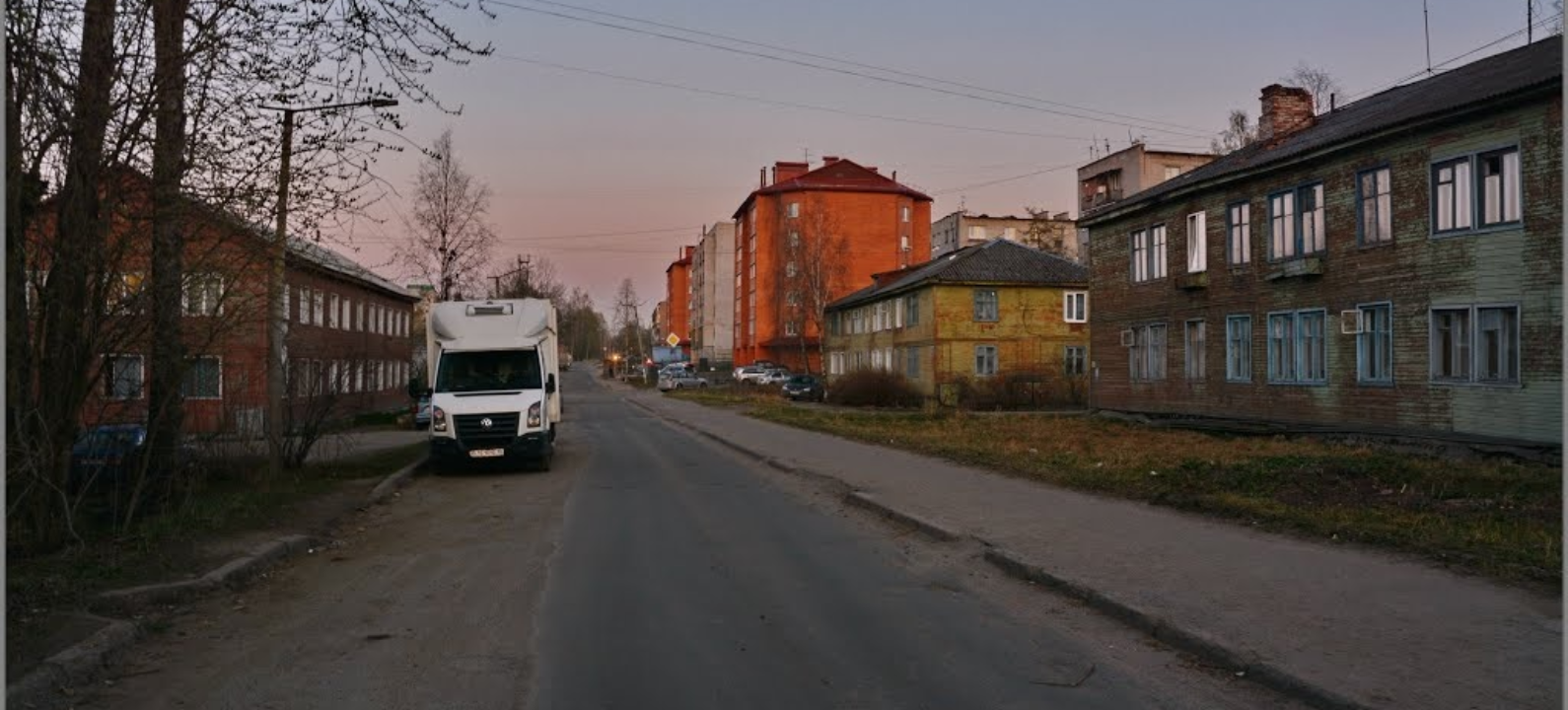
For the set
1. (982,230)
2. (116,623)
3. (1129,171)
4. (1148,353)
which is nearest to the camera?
(116,623)

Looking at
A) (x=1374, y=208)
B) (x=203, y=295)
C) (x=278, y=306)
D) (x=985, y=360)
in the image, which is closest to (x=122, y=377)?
(x=203, y=295)

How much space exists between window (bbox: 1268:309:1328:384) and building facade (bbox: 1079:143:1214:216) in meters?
46.2

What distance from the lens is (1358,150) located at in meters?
22.0

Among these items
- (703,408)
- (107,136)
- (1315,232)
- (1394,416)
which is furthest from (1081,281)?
(107,136)

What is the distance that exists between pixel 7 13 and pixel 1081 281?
45097 millimetres

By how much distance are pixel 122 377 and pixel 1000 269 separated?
4153 centimetres

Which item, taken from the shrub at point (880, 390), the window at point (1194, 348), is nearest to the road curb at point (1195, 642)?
the window at point (1194, 348)

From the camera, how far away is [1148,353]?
30.3m

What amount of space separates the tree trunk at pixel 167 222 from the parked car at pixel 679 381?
6033cm

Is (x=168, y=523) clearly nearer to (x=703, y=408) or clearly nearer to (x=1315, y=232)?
(x=1315, y=232)

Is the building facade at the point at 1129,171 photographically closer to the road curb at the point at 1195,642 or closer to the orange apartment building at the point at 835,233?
the orange apartment building at the point at 835,233

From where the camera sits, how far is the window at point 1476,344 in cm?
1842

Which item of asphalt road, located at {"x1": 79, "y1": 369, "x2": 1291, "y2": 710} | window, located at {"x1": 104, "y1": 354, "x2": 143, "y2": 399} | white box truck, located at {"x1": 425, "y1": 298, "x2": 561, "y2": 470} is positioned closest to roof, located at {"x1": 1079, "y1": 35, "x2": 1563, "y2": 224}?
asphalt road, located at {"x1": 79, "y1": 369, "x2": 1291, "y2": 710}

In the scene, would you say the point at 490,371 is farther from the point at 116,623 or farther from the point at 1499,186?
the point at 1499,186
